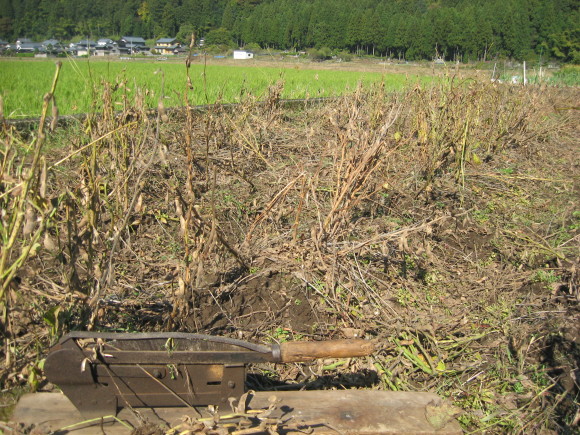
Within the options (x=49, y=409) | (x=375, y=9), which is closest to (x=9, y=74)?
(x=49, y=409)

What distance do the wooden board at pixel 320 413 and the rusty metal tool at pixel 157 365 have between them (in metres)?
0.06

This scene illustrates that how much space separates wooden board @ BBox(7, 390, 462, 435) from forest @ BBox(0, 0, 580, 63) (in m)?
2.70

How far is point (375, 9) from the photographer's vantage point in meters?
39.2

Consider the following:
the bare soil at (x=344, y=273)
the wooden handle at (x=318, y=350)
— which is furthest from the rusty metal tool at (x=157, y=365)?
the bare soil at (x=344, y=273)

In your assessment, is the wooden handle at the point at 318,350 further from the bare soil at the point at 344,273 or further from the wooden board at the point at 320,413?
the bare soil at the point at 344,273

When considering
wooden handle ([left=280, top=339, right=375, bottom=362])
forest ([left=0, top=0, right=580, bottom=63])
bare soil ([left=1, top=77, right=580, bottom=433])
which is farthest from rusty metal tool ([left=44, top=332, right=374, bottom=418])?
forest ([left=0, top=0, right=580, bottom=63])

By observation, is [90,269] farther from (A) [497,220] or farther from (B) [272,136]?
(B) [272,136]

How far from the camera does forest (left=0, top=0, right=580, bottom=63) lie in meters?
6.95

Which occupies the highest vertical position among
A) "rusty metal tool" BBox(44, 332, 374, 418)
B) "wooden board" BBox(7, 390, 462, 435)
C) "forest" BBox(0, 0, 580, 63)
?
"forest" BBox(0, 0, 580, 63)

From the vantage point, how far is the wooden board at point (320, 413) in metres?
1.98

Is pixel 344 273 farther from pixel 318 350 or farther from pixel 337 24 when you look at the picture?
pixel 337 24

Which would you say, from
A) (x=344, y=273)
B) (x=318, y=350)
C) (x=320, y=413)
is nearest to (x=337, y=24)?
(x=344, y=273)

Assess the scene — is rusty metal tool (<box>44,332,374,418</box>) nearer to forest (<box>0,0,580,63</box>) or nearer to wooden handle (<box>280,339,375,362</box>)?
wooden handle (<box>280,339,375,362</box>)

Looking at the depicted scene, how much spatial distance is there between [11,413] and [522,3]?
106 feet
